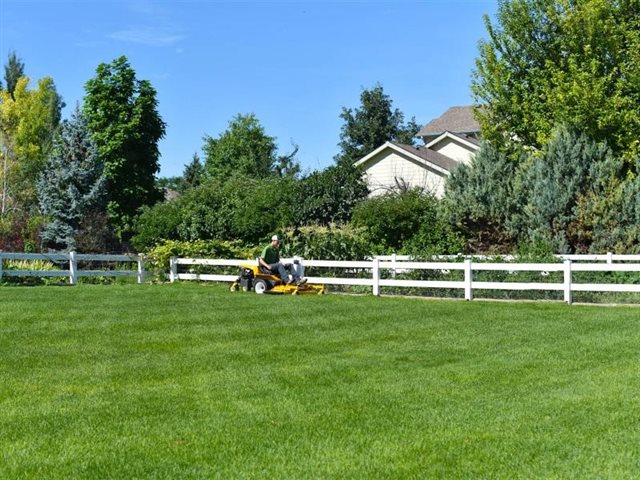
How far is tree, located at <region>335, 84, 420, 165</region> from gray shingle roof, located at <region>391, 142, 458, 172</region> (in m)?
28.4

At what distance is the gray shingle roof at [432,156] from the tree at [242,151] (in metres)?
24.9

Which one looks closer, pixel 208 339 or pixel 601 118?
pixel 208 339

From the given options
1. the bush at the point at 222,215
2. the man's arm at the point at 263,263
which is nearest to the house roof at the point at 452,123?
the bush at the point at 222,215

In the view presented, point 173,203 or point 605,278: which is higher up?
point 173,203

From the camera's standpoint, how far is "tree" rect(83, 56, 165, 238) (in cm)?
4088

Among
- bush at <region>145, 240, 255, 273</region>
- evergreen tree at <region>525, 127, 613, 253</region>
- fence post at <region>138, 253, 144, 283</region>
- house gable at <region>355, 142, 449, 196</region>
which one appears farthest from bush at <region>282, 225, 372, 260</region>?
house gable at <region>355, 142, 449, 196</region>

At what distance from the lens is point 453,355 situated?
10.5 meters

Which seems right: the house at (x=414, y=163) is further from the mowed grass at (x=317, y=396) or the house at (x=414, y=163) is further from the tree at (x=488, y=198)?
the mowed grass at (x=317, y=396)

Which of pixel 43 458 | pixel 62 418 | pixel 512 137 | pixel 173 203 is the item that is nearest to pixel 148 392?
pixel 62 418

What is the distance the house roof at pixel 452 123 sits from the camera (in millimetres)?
51938

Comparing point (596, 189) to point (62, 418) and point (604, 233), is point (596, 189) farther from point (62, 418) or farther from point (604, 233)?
point (62, 418)

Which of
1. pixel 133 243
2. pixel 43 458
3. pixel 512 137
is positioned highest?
pixel 512 137

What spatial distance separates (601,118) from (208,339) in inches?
659

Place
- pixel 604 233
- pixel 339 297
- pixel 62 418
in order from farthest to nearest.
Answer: pixel 604 233 < pixel 339 297 < pixel 62 418
